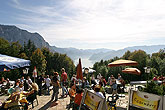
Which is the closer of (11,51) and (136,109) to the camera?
(136,109)

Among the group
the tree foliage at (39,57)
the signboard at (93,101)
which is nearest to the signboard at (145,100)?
the signboard at (93,101)

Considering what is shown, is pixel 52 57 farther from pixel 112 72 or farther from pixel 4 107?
pixel 4 107

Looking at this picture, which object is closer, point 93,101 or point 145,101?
point 145,101

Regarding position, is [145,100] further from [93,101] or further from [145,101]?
[93,101]

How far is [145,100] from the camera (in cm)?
351

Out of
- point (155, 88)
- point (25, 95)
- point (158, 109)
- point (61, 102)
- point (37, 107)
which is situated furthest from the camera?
point (61, 102)

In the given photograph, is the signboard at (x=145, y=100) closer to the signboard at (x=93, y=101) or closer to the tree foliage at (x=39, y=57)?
the signboard at (x=93, y=101)

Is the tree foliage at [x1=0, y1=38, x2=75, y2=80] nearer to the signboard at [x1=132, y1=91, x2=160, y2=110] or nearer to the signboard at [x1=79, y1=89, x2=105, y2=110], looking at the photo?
the signboard at [x1=79, y1=89, x2=105, y2=110]

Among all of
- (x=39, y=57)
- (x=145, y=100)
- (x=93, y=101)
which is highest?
(x=145, y=100)

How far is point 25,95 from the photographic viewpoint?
6059 millimetres

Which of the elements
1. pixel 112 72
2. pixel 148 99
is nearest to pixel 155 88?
pixel 148 99

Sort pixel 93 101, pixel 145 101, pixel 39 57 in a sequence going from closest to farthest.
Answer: pixel 145 101, pixel 93 101, pixel 39 57

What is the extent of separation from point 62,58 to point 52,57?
17.3 ft

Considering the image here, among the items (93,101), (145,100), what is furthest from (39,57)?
(145,100)
